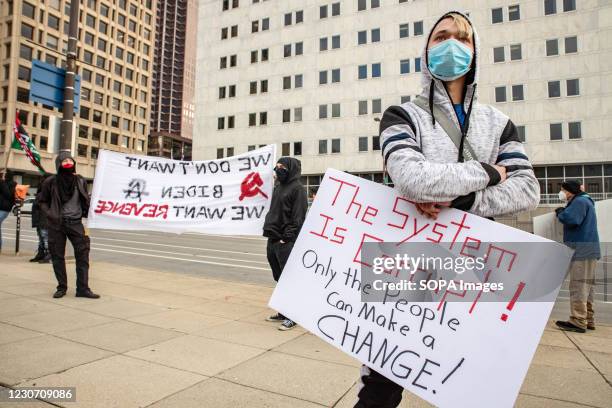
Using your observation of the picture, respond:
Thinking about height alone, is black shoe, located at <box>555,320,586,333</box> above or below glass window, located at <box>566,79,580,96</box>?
below

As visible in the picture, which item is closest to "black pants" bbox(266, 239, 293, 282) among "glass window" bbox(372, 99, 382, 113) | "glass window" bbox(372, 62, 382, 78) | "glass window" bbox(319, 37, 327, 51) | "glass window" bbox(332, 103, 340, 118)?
"glass window" bbox(372, 99, 382, 113)

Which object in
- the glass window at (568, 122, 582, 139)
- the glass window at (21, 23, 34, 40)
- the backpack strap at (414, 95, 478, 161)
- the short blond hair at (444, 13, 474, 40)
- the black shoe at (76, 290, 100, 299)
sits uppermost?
the glass window at (21, 23, 34, 40)

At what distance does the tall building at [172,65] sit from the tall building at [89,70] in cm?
7589

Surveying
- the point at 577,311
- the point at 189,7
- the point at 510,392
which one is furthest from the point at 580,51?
the point at 189,7

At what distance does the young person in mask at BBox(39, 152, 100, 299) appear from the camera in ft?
20.5

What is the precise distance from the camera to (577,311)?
566 cm

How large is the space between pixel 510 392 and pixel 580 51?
129ft

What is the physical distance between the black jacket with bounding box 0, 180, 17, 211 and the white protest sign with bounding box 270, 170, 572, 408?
1036 centimetres

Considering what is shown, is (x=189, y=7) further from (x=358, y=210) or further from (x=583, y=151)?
(x=358, y=210)

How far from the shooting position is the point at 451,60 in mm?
1979

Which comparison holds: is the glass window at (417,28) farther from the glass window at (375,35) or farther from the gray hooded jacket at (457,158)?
the gray hooded jacket at (457,158)

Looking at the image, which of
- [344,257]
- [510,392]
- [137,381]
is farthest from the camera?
[137,381]

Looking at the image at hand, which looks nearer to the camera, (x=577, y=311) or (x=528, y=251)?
(x=528, y=251)

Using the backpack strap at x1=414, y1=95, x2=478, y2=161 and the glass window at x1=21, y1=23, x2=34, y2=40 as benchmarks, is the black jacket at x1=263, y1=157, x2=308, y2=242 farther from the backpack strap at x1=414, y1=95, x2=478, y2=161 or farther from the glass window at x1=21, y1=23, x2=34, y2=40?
the glass window at x1=21, y1=23, x2=34, y2=40
